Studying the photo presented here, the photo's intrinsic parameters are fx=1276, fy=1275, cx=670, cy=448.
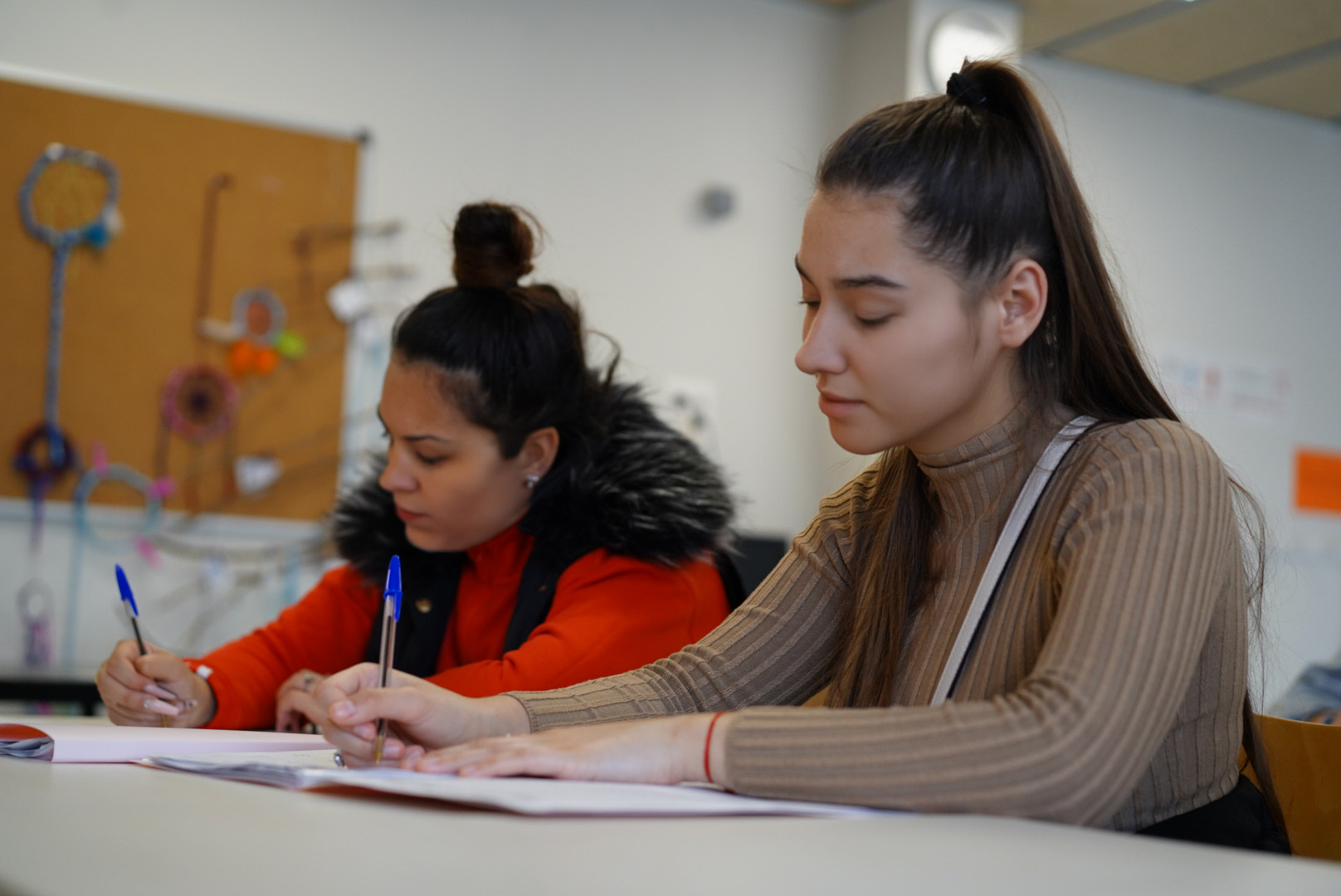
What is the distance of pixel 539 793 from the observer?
2.28ft

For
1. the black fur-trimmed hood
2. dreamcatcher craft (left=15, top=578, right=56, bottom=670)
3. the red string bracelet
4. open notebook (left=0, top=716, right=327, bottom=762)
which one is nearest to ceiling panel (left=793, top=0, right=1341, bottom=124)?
the black fur-trimmed hood

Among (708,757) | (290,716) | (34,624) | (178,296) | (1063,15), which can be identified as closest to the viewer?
(708,757)

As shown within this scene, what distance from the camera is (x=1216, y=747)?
96 centimetres

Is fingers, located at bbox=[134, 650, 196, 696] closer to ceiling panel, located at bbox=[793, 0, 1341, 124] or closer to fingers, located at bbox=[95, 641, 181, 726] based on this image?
fingers, located at bbox=[95, 641, 181, 726]

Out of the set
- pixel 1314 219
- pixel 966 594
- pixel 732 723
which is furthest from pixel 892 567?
pixel 1314 219

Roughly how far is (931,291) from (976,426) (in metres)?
0.14

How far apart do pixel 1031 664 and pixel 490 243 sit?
101cm

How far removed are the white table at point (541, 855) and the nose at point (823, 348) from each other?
16.0 inches

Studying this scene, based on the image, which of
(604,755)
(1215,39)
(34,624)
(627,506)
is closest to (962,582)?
(604,755)

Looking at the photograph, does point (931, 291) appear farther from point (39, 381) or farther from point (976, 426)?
point (39, 381)

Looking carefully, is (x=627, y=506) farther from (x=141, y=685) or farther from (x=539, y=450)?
(x=141, y=685)

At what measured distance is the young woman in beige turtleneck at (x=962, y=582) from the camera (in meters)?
0.77

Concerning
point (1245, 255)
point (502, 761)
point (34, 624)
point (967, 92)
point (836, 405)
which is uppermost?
point (1245, 255)

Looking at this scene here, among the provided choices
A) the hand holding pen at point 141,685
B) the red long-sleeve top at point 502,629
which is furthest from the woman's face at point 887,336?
the hand holding pen at point 141,685
